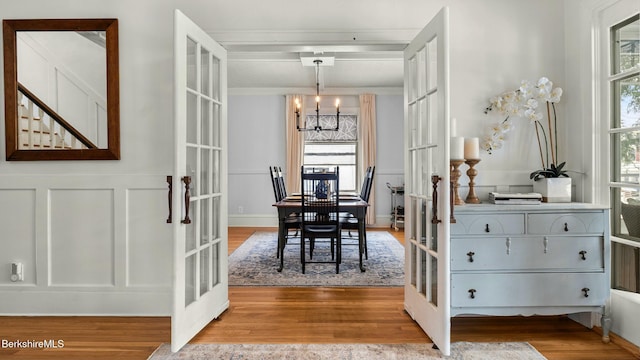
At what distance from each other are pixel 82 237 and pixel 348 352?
2121 mm

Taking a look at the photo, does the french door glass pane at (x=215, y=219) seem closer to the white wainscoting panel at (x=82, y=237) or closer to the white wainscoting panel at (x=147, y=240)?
the white wainscoting panel at (x=147, y=240)

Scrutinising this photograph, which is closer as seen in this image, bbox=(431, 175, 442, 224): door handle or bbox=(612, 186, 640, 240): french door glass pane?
bbox=(431, 175, 442, 224): door handle

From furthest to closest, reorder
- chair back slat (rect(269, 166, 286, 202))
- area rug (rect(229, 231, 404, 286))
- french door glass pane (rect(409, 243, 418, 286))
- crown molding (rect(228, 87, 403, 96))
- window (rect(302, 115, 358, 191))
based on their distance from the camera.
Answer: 1. window (rect(302, 115, 358, 191))
2. crown molding (rect(228, 87, 403, 96))
3. chair back slat (rect(269, 166, 286, 202))
4. area rug (rect(229, 231, 404, 286))
5. french door glass pane (rect(409, 243, 418, 286))

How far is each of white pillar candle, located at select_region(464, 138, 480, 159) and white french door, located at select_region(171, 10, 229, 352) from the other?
1.77 metres

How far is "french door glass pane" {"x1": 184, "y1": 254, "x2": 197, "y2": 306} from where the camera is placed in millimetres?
2373

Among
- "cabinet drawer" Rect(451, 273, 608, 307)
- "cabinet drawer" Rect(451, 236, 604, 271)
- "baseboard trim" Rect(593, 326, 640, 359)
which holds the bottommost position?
"baseboard trim" Rect(593, 326, 640, 359)

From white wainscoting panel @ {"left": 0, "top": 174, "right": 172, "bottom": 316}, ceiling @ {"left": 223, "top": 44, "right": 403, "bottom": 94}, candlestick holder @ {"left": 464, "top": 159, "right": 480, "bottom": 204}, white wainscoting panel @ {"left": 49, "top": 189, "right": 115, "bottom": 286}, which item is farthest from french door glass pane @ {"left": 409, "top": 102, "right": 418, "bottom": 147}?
white wainscoting panel @ {"left": 49, "top": 189, "right": 115, "bottom": 286}

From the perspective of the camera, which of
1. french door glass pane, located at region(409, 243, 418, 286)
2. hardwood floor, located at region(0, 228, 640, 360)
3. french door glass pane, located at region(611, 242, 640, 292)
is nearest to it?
hardwood floor, located at region(0, 228, 640, 360)

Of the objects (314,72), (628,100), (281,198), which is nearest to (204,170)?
(281,198)

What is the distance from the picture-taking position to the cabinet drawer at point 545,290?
242 cm

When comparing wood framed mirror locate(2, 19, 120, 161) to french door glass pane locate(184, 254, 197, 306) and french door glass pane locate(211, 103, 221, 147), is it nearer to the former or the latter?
french door glass pane locate(211, 103, 221, 147)

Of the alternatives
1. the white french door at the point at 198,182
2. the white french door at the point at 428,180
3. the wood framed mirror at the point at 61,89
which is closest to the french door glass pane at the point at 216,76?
the white french door at the point at 198,182

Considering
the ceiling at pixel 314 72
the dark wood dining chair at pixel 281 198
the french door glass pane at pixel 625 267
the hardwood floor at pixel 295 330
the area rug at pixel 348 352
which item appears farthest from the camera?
the ceiling at pixel 314 72

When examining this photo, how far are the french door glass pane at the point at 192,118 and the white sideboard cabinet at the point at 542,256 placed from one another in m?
1.74
